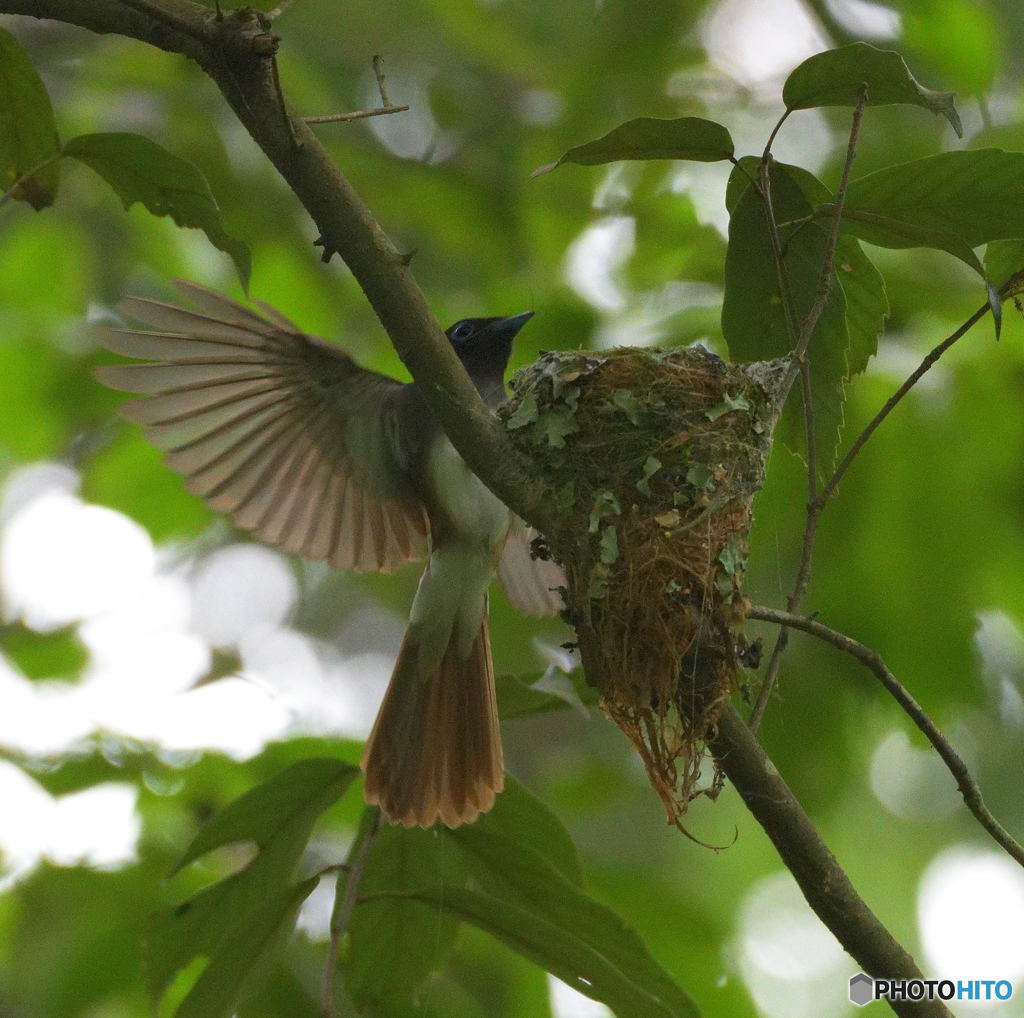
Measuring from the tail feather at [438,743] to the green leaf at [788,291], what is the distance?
36.4 inches

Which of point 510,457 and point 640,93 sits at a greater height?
point 640,93

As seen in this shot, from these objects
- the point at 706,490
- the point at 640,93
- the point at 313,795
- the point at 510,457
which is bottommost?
the point at 313,795

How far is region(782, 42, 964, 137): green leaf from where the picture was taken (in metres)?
1.98

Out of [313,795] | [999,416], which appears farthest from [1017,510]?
[313,795]

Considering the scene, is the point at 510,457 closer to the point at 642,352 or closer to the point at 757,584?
the point at 642,352

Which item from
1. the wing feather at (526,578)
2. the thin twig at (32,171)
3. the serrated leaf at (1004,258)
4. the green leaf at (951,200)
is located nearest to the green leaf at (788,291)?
the green leaf at (951,200)

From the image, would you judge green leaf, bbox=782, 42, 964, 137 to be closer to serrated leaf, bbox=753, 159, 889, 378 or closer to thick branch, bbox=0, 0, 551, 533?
serrated leaf, bbox=753, 159, 889, 378

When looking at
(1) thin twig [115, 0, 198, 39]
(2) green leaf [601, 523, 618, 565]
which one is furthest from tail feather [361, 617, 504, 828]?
(1) thin twig [115, 0, 198, 39]

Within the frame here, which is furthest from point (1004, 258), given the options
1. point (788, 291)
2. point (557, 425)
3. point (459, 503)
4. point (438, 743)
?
point (438, 743)

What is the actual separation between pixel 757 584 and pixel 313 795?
6.06 feet

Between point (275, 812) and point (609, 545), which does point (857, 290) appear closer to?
point (609, 545)

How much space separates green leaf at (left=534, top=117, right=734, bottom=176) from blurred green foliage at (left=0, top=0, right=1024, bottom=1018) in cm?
→ 112

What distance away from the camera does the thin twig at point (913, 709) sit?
6.56 feet

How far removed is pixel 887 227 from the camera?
2.17m
